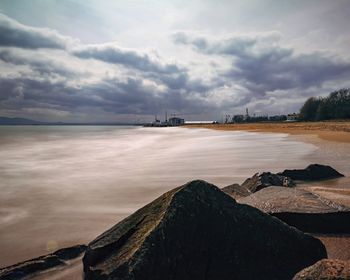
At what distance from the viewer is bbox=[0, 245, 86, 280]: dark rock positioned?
14.2 ft

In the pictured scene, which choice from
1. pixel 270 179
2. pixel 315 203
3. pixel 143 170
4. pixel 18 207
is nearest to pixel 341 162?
pixel 270 179

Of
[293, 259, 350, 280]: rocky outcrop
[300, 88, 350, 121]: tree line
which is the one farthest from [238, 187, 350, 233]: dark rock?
[300, 88, 350, 121]: tree line

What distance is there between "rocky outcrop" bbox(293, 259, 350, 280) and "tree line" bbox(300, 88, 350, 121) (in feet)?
323

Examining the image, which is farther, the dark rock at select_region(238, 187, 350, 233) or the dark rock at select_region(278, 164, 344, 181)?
the dark rock at select_region(278, 164, 344, 181)

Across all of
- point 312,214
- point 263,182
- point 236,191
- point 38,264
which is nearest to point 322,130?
point 263,182

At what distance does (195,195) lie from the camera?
12.4 ft

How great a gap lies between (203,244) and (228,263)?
0.35 meters

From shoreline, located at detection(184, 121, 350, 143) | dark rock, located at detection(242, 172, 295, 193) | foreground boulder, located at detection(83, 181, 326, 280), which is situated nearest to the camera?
foreground boulder, located at detection(83, 181, 326, 280)

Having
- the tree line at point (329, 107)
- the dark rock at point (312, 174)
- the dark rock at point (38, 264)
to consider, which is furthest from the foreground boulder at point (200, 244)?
the tree line at point (329, 107)

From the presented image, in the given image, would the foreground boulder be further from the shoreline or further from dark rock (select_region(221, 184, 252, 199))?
the shoreline

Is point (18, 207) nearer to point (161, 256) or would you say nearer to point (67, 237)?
point (67, 237)

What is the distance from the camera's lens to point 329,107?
93.1m

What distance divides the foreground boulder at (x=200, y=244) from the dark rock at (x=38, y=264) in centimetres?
115

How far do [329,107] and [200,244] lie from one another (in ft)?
331
